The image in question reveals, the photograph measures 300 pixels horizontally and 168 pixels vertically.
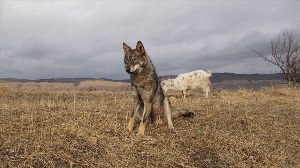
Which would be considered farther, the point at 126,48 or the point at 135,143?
the point at 126,48

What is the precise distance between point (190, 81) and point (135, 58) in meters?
16.8

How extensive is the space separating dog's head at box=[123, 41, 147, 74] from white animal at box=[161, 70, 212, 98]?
50.7 ft

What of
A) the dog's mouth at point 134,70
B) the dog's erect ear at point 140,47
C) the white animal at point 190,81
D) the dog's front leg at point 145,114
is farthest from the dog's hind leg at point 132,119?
the white animal at point 190,81

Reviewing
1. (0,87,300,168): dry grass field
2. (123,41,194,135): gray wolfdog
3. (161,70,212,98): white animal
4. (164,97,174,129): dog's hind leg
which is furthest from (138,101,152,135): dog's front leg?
(161,70,212,98): white animal

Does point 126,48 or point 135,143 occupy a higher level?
point 126,48

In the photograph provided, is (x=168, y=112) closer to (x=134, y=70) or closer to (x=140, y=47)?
(x=134, y=70)

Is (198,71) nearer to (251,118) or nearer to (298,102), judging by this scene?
(298,102)

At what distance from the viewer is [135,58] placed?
9.48 metres

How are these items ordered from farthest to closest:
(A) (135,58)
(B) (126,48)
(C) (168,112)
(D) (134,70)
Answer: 1. (C) (168,112)
2. (B) (126,48)
3. (A) (135,58)
4. (D) (134,70)

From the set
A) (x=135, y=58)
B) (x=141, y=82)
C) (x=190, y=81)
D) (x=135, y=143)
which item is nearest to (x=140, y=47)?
(x=135, y=58)

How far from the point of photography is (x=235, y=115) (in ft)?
42.8

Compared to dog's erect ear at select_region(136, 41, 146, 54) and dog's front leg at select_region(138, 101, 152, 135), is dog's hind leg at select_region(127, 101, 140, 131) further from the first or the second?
dog's erect ear at select_region(136, 41, 146, 54)

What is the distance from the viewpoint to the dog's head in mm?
9375

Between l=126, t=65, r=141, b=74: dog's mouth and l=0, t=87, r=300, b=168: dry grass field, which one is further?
l=126, t=65, r=141, b=74: dog's mouth
